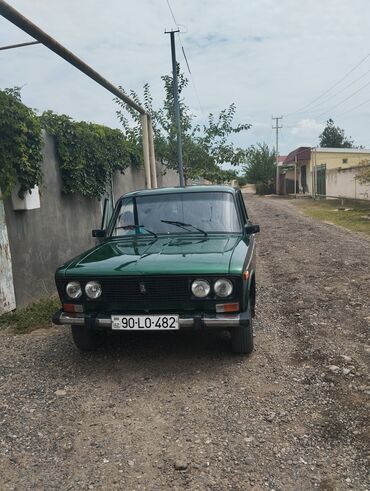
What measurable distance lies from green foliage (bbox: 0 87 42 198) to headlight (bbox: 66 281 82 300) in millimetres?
2227

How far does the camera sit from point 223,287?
4066 mm

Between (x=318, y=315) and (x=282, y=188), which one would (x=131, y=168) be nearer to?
(x=318, y=315)

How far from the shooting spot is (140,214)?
5.63 m

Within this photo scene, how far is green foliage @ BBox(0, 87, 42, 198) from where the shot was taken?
596cm

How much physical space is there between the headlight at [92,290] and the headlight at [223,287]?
108 cm

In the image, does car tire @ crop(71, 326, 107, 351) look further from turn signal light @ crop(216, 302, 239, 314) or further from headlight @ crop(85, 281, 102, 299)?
turn signal light @ crop(216, 302, 239, 314)

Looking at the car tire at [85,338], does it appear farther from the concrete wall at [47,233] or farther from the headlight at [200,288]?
the concrete wall at [47,233]

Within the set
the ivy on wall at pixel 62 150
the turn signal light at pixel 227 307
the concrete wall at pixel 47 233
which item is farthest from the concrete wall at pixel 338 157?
the turn signal light at pixel 227 307

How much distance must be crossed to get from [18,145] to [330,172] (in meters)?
27.1

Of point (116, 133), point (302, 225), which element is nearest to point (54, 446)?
point (116, 133)

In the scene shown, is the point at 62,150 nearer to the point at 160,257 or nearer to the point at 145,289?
the point at 160,257

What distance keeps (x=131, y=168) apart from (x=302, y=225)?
628 cm

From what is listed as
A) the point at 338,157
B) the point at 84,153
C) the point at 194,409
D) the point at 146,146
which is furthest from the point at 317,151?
the point at 194,409

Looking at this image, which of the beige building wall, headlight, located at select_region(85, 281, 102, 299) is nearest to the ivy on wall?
headlight, located at select_region(85, 281, 102, 299)
